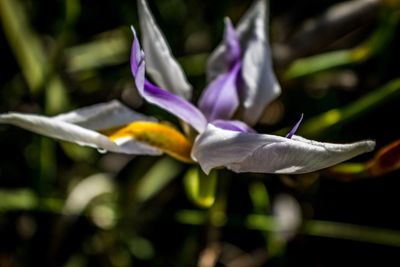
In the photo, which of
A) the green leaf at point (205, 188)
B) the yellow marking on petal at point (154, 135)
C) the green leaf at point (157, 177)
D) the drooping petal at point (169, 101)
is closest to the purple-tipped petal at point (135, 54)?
the drooping petal at point (169, 101)

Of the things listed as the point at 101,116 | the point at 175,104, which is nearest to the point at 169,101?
the point at 175,104

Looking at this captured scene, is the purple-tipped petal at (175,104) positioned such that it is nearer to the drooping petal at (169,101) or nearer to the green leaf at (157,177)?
the drooping petal at (169,101)

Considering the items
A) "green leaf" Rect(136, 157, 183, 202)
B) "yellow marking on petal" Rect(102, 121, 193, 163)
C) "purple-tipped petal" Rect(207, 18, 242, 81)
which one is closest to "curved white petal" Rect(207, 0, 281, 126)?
"purple-tipped petal" Rect(207, 18, 242, 81)

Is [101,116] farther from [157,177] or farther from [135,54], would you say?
[157,177]

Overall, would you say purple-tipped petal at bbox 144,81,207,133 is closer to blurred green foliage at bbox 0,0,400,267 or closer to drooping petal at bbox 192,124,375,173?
drooping petal at bbox 192,124,375,173

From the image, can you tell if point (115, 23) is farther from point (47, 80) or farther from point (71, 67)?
point (47, 80)

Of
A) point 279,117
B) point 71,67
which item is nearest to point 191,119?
point 279,117
